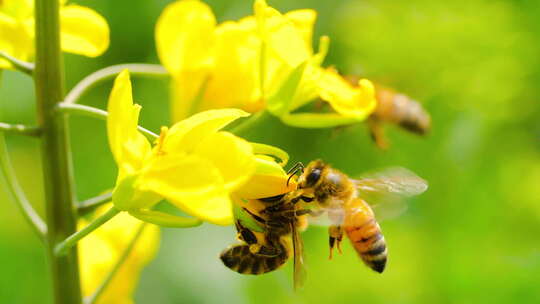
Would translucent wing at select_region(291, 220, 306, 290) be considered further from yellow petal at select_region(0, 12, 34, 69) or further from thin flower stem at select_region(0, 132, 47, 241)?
yellow petal at select_region(0, 12, 34, 69)

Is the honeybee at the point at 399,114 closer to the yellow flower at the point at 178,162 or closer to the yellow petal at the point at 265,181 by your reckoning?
the yellow petal at the point at 265,181

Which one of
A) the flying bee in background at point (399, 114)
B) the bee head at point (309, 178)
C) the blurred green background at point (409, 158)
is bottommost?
the blurred green background at point (409, 158)

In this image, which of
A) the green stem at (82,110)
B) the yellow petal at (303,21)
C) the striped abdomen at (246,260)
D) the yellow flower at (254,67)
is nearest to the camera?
the green stem at (82,110)

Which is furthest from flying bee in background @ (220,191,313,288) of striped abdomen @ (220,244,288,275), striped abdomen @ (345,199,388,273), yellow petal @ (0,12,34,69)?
yellow petal @ (0,12,34,69)

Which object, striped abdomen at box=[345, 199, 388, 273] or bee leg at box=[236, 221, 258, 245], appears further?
striped abdomen at box=[345, 199, 388, 273]

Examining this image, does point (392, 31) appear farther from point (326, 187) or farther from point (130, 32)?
point (326, 187)

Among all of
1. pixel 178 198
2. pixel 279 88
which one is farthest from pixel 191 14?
pixel 178 198

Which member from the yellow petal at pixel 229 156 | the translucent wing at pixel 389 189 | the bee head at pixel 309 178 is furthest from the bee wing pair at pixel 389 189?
the yellow petal at pixel 229 156
